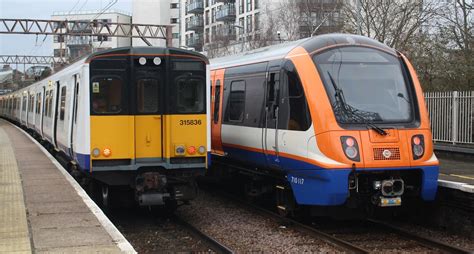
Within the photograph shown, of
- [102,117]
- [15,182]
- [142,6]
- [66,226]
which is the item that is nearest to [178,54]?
[102,117]

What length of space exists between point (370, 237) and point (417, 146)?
162 centimetres

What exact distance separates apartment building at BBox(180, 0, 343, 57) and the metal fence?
244 inches

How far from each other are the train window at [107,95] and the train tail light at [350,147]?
3.77 metres

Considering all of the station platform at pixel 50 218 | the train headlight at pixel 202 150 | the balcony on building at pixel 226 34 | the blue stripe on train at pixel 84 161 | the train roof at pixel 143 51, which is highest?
the balcony on building at pixel 226 34

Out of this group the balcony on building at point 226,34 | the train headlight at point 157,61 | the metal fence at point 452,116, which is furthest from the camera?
the balcony on building at point 226,34

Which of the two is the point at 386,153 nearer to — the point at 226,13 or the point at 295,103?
the point at 295,103

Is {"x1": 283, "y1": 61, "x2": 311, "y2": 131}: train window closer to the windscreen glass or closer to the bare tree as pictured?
the windscreen glass

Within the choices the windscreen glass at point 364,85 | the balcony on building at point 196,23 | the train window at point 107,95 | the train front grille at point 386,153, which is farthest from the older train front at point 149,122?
the balcony on building at point 196,23

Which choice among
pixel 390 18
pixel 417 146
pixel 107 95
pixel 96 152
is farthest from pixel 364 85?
pixel 390 18

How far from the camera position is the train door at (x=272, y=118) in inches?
378

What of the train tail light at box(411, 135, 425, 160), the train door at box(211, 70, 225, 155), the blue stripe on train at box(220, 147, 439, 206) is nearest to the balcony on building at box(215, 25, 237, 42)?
the train door at box(211, 70, 225, 155)

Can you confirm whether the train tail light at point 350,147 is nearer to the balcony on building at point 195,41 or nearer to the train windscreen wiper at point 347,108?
the train windscreen wiper at point 347,108

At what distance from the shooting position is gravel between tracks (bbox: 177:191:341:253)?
822 centimetres

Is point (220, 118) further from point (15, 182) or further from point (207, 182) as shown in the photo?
point (15, 182)
